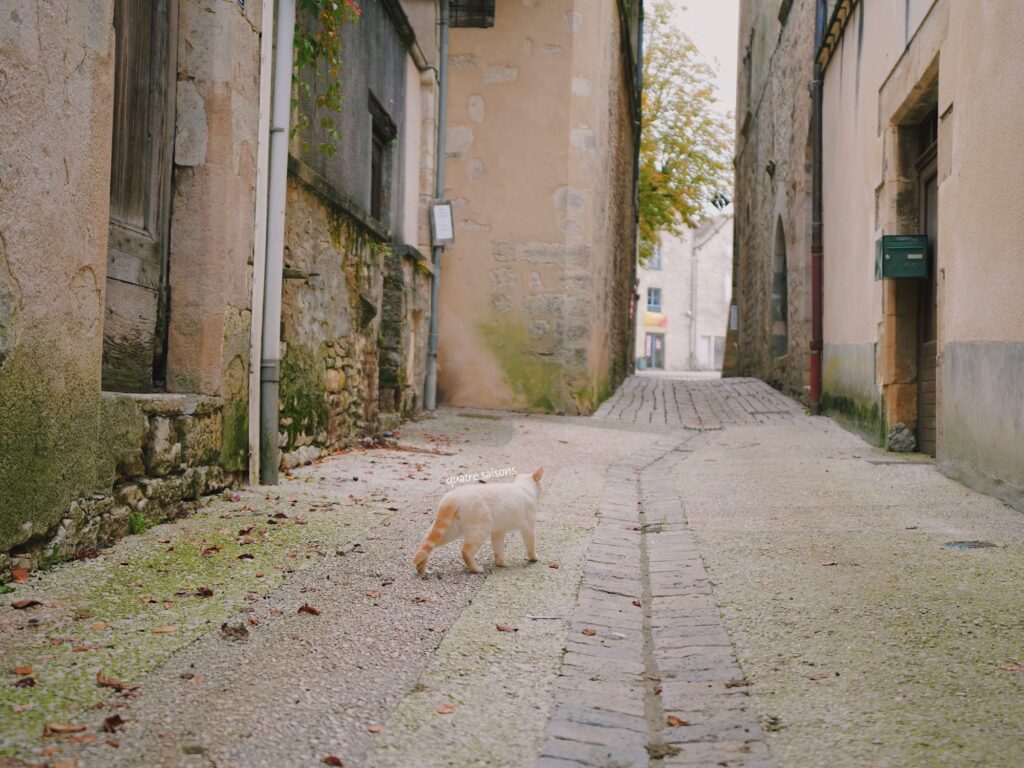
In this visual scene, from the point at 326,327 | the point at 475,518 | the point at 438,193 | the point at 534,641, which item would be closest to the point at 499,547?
the point at 475,518

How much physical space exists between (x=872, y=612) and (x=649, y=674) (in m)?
0.89

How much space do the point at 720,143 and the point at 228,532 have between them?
24.9 m

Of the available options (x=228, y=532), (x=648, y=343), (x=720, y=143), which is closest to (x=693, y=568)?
(x=228, y=532)

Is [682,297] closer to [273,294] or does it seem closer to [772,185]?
[772,185]

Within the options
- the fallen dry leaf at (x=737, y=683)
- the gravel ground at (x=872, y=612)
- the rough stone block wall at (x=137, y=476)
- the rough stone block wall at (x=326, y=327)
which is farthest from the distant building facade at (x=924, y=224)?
the rough stone block wall at (x=137, y=476)

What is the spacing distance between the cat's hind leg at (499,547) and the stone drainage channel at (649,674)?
1.12 feet

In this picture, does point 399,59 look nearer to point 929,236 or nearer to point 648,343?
point 929,236

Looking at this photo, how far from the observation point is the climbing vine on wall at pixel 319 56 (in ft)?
18.4

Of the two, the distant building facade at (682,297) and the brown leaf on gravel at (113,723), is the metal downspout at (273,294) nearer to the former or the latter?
the brown leaf on gravel at (113,723)

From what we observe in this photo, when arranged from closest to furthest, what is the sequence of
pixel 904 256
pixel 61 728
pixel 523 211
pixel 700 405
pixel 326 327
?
pixel 61 728 → pixel 326 327 → pixel 904 256 → pixel 523 211 → pixel 700 405

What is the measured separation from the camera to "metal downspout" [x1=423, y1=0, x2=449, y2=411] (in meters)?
10.1

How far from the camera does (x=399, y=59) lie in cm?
890

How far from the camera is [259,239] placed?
4914 millimetres

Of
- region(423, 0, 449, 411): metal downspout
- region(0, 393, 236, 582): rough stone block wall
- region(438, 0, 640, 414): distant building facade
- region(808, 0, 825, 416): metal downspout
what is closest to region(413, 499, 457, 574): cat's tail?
region(0, 393, 236, 582): rough stone block wall
